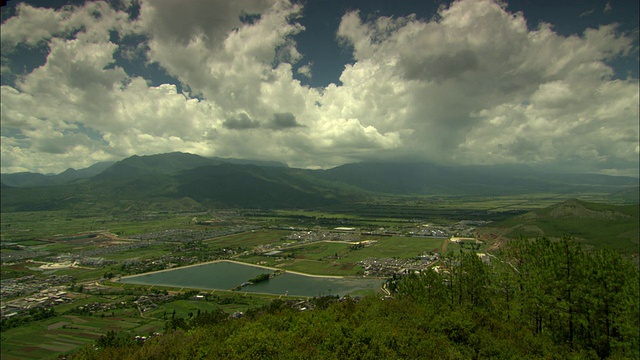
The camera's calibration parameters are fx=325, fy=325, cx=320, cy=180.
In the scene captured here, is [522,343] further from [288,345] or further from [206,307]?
[206,307]

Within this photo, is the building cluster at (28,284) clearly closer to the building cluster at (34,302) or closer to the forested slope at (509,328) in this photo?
the building cluster at (34,302)

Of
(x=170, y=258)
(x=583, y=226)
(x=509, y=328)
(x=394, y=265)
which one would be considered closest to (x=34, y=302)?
(x=170, y=258)

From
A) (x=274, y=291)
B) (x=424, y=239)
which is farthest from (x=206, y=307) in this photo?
(x=424, y=239)

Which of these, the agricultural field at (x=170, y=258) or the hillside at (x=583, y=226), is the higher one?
the hillside at (x=583, y=226)

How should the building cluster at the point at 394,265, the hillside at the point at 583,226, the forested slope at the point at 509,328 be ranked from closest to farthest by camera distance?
the forested slope at the point at 509,328 → the building cluster at the point at 394,265 → the hillside at the point at 583,226

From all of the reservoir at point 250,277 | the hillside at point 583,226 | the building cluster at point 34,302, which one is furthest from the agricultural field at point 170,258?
the reservoir at point 250,277

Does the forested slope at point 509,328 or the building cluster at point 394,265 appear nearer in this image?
the forested slope at point 509,328
